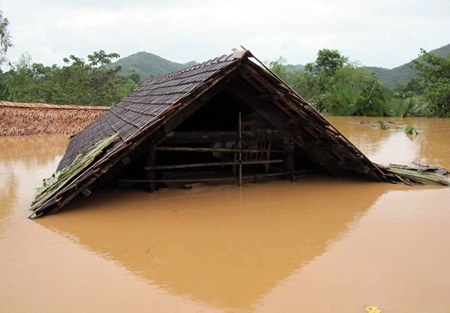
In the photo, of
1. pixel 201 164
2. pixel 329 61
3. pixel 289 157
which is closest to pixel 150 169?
pixel 201 164

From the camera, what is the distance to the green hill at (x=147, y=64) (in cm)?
6825

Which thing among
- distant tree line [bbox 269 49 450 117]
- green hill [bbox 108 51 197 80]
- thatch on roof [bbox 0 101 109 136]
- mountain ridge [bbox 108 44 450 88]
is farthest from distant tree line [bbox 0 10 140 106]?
green hill [bbox 108 51 197 80]

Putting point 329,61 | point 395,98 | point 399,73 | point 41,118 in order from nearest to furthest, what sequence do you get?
point 41,118 → point 395,98 → point 329,61 → point 399,73

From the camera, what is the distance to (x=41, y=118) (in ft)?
54.5

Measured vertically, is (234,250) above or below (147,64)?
below

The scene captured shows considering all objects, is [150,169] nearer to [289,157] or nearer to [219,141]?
[219,141]

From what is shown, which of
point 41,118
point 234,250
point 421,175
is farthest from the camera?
point 41,118

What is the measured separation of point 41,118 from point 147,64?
189ft

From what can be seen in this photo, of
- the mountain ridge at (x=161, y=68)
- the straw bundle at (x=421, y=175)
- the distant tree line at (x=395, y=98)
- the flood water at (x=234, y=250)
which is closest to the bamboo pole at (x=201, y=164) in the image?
the flood water at (x=234, y=250)

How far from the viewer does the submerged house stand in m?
5.04

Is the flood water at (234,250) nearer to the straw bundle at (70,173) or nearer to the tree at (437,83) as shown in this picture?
the straw bundle at (70,173)

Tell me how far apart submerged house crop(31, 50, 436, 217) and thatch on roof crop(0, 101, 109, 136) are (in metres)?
10.8

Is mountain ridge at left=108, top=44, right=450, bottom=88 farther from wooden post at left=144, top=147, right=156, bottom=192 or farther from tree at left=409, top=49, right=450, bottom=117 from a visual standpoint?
wooden post at left=144, top=147, right=156, bottom=192

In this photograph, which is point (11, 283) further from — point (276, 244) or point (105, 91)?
point (105, 91)
